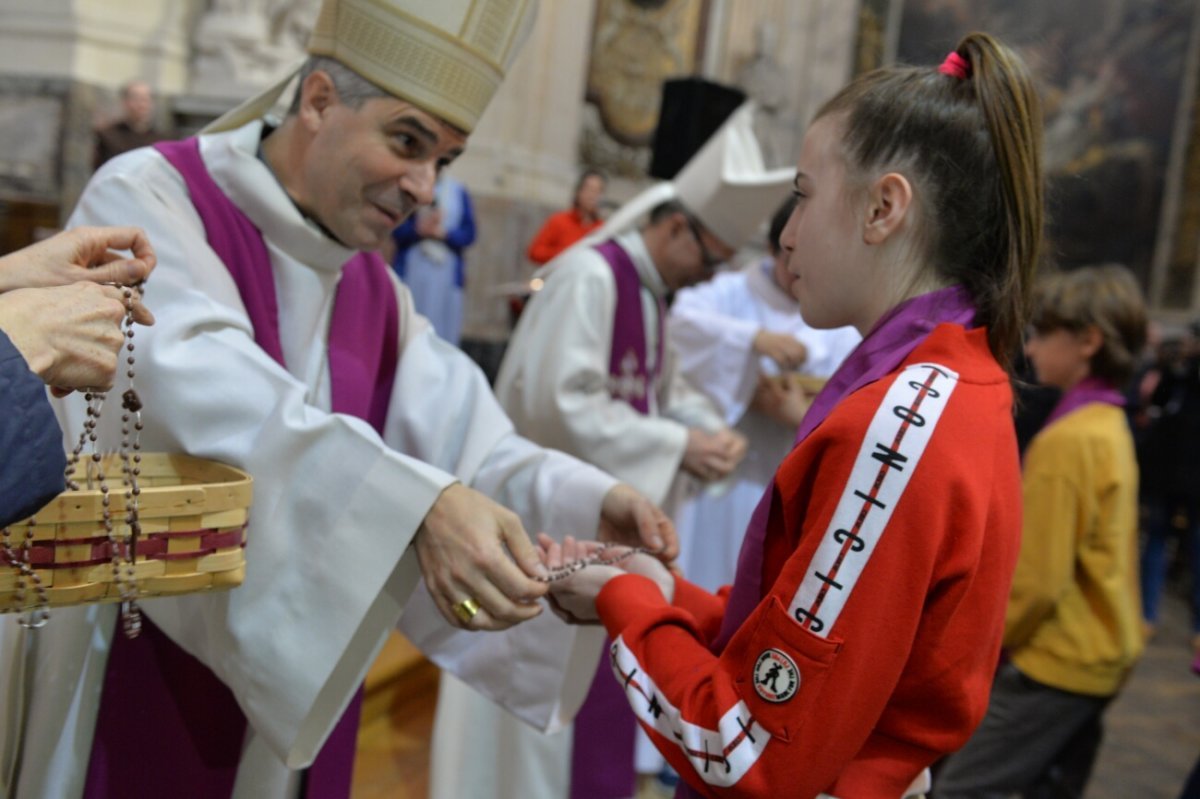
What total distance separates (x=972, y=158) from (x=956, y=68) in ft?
0.40

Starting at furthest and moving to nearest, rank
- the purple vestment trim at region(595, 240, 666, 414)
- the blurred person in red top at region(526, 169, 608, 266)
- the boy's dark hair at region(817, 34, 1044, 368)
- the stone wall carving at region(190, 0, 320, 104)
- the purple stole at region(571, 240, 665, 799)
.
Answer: the blurred person in red top at region(526, 169, 608, 266) → the stone wall carving at region(190, 0, 320, 104) → the purple vestment trim at region(595, 240, 666, 414) → the purple stole at region(571, 240, 665, 799) → the boy's dark hair at region(817, 34, 1044, 368)

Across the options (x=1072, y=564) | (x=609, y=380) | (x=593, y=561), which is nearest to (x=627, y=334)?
(x=609, y=380)

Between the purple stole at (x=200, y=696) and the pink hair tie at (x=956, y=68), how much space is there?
1.12 meters

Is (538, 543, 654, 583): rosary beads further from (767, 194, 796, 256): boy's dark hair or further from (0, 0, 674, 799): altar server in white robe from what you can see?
(767, 194, 796, 256): boy's dark hair

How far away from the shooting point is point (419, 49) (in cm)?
181

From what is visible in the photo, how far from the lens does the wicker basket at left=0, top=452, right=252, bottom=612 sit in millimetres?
1117

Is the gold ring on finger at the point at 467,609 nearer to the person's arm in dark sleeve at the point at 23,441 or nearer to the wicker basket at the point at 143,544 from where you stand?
the wicker basket at the point at 143,544

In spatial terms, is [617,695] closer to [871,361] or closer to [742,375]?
[742,375]

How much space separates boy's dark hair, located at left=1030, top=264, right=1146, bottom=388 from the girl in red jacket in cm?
172

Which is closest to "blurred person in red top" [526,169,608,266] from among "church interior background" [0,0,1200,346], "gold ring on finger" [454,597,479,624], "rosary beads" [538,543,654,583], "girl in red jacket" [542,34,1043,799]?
"church interior background" [0,0,1200,346]

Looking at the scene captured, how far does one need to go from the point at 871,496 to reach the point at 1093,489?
6.14 feet

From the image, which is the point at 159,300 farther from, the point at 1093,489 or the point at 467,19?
the point at 1093,489

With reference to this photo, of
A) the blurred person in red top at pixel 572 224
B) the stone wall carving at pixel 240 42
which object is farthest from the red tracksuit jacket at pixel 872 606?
the blurred person in red top at pixel 572 224

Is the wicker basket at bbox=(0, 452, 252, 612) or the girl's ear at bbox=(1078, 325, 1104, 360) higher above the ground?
the girl's ear at bbox=(1078, 325, 1104, 360)
